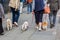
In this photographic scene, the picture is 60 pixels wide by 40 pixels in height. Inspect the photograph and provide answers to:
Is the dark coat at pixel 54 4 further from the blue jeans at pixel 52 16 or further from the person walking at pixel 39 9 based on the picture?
the person walking at pixel 39 9

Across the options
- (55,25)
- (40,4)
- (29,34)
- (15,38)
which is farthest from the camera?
(55,25)

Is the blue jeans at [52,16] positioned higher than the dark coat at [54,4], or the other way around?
the dark coat at [54,4]

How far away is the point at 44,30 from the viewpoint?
11266 mm

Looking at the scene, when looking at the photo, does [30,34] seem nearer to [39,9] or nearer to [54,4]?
[39,9]

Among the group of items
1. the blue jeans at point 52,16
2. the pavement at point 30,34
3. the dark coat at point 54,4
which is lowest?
the pavement at point 30,34

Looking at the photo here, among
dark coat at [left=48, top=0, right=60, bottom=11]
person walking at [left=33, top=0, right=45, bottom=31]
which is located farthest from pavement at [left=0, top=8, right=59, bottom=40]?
dark coat at [left=48, top=0, right=60, bottom=11]

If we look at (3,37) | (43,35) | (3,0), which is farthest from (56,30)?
(3,0)

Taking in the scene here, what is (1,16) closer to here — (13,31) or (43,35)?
(13,31)

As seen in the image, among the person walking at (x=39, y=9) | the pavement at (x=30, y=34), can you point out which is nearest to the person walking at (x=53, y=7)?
the pavement at (x=30, y=34)

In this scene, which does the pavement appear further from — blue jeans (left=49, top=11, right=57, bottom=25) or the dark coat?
the dark coat

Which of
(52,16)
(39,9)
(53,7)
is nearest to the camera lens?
(39,9)

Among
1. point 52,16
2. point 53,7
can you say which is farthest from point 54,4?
point 52,16

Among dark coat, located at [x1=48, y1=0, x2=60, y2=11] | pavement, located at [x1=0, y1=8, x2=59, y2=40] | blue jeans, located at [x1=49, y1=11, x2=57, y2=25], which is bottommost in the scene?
pavement, located at [x1=0, y1=8, x2=59, y2=40]

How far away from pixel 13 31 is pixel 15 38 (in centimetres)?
152
